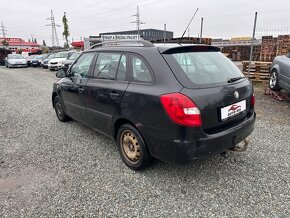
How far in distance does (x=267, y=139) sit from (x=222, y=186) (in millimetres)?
1768

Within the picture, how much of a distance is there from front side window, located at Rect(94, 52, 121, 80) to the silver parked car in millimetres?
Result: 4951

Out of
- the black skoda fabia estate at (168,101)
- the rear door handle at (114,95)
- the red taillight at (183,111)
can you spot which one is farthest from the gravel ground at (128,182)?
the rear door handle at (114,95)

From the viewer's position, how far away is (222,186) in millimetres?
2580

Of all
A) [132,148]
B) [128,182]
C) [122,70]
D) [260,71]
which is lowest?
[128,182]

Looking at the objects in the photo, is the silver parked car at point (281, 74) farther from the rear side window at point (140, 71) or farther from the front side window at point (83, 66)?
the front side window at point (83, 66)

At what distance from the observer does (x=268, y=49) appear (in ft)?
41.9

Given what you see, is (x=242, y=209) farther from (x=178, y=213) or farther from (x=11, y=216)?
(x=11, y=216)

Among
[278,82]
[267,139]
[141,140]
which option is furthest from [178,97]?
[278,82]

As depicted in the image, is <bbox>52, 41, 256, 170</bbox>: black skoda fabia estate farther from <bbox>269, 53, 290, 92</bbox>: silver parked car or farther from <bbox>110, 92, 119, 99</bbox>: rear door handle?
<bbox>269, 53, 290, 92</bbox>: silver parked car

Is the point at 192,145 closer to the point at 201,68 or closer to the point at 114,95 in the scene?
the point at 201,68

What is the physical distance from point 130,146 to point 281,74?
5.39 m

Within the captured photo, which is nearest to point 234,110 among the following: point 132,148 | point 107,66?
point 132,148

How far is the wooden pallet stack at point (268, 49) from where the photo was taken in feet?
40.8

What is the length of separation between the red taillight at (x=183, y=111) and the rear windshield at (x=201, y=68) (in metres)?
0.18
